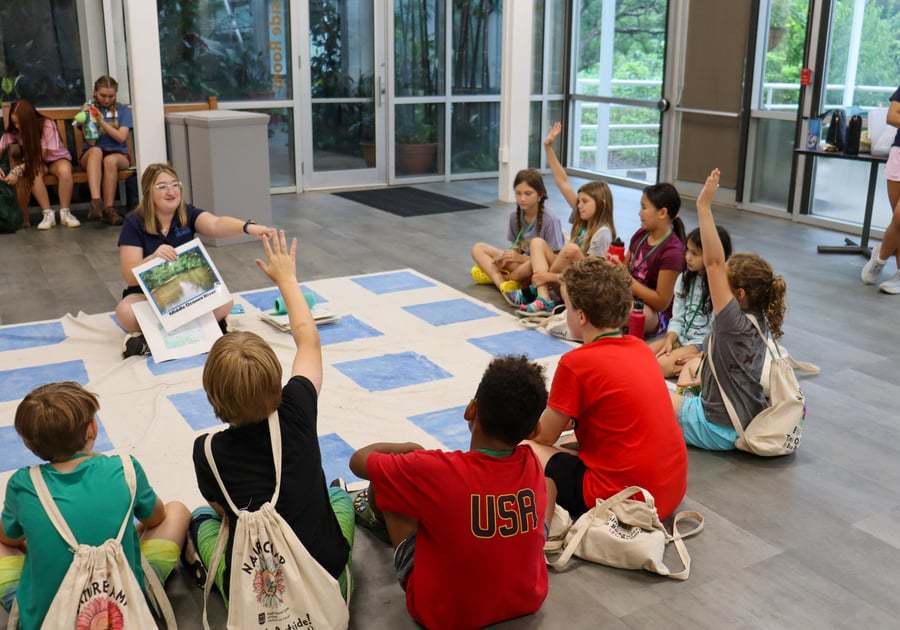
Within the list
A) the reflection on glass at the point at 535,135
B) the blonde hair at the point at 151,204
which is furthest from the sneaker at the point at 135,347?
the reflection on glass at the point at 535,135

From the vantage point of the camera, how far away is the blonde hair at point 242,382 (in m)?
2.18

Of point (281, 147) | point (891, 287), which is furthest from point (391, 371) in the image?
point (281, 147)

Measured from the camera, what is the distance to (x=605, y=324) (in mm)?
2758

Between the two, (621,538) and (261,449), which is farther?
(621,538)

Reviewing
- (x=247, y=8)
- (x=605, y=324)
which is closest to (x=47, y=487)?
(x=605, y=324)

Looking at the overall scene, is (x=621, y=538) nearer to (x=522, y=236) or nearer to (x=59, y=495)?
(x=59, y=495)

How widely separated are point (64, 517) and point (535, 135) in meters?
9.13

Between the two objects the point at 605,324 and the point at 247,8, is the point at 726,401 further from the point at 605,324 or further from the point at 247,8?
the point at 247,8

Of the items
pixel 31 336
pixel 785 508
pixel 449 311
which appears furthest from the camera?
pixel 449 311

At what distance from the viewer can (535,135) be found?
1073 cm

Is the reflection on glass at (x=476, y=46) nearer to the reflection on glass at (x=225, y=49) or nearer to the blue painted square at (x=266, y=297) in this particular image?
the reflection on glass at (x=225, y=49)

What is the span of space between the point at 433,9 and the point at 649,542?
26.3ft

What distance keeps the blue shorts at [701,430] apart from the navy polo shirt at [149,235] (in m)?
2.58

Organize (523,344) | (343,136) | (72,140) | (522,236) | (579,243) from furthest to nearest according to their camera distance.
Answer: (343,136)
(72,140)
(522,236)
(579,243)
(523,344)
